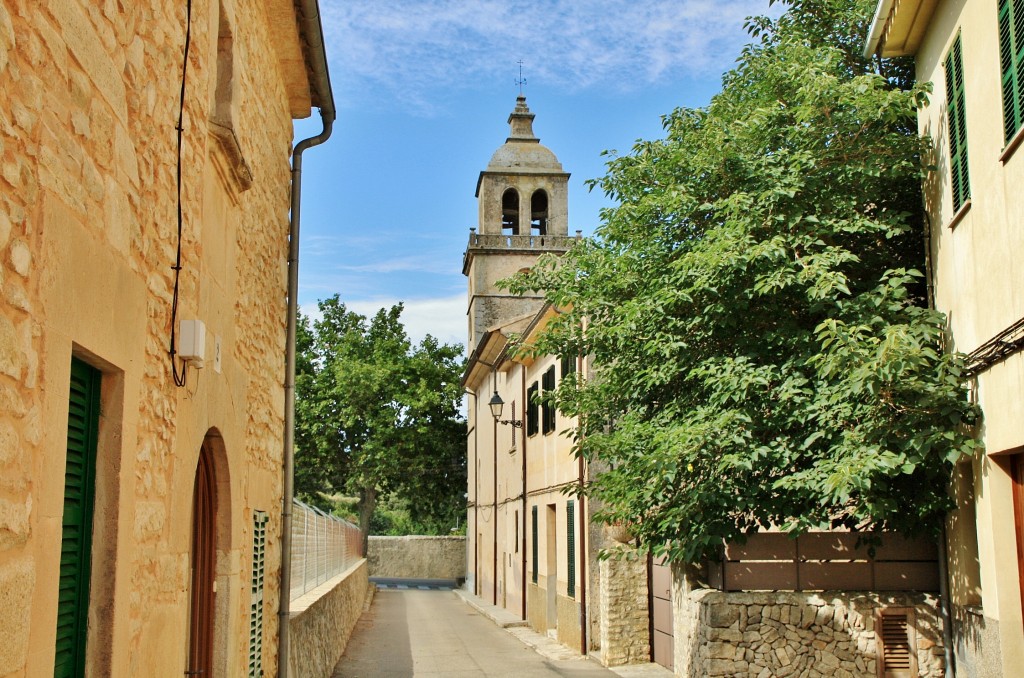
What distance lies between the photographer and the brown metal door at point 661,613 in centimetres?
1505

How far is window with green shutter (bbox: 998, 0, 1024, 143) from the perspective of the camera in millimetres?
7246

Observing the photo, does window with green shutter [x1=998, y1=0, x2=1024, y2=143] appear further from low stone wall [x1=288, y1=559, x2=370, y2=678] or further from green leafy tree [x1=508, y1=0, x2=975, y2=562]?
low stone wall [x1=288, y1=559, x2=370, y2=678]

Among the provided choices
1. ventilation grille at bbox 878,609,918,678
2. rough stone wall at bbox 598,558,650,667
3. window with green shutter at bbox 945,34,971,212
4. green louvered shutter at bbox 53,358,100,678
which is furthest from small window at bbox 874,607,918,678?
green louvered shutter at bbox 53,358,100,678

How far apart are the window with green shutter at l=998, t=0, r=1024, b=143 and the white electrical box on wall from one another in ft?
18.2

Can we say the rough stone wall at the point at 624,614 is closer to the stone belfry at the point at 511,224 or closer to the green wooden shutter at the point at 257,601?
the green wooden shutter at the point at 257,601

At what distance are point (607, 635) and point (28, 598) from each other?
44.7 ft

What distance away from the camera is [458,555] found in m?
51.9

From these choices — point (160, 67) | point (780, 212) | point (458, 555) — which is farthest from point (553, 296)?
point (458, 555)

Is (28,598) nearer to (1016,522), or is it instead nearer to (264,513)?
(264,513)

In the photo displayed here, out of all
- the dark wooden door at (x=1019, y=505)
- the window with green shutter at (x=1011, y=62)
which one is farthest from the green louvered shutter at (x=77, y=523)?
the dark wooden door at (x=1019, y=505)

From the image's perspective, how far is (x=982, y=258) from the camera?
27.1 ft

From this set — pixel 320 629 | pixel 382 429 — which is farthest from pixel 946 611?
pixel 382 429

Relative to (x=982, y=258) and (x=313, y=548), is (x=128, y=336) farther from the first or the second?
(x=313, y=548)

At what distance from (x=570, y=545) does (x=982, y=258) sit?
12284 millimetres
